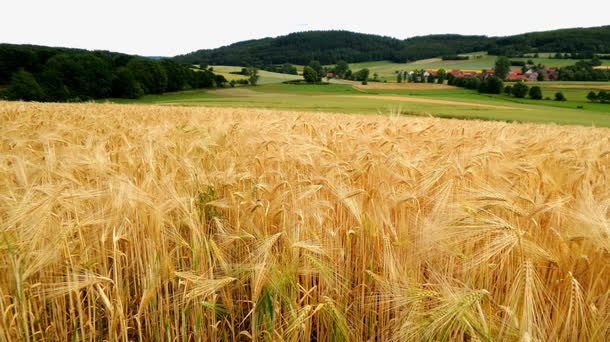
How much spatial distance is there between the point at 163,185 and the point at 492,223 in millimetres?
1760

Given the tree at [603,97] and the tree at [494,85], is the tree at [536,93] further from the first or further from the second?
the tree at [603,97]

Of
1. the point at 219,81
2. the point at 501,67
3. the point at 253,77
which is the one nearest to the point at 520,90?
the point at 501,67

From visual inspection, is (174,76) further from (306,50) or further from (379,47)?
(379,47)

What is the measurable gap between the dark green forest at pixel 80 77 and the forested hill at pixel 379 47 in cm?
7441

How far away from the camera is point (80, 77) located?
142ft

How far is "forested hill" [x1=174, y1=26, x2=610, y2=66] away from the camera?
9238cm

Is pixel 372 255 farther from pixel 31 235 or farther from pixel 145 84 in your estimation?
pixel 145 84

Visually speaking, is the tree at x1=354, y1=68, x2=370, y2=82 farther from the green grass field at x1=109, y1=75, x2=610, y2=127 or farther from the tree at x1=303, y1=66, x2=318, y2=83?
the green grass field at x1=109, y1=75, x2=610, y2=127

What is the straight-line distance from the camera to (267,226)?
1.69 m

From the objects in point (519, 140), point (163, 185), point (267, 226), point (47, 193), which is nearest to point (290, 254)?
point (267, 226)

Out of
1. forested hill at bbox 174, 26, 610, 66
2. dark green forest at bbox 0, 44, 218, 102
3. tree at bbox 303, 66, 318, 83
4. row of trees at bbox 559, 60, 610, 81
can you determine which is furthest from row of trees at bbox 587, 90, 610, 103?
dark green forest at bbox 0, 44, 218, 102

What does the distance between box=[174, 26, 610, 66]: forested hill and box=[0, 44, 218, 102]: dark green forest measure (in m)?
74.4

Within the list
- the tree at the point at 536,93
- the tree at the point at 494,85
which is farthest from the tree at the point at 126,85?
the tree at the point at 536,93

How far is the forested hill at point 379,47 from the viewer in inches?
3637
